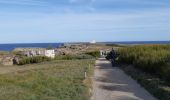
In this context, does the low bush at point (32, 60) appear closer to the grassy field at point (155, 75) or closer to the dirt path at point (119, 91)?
→ the grassy field at point (155, 75)

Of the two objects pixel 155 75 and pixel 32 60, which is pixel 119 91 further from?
pixel 32 60

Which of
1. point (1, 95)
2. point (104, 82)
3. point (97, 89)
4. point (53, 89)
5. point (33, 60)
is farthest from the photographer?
point (33, 60)

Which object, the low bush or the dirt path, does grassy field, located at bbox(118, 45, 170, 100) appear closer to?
the dirt path

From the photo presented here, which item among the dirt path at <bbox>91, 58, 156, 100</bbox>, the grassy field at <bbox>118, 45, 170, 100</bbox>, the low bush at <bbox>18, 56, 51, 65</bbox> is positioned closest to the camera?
the dirt path at <bbox>91, 58, 156, 100</bbox>

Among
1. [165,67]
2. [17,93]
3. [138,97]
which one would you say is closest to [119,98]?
[138,97]

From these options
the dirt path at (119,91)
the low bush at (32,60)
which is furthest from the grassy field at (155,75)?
the low bush at (32,60)

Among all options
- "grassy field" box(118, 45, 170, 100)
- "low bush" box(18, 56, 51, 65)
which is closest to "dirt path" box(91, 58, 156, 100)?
"grassy field" box(118, 45, 170, 100)

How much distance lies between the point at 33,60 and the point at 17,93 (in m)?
46.8

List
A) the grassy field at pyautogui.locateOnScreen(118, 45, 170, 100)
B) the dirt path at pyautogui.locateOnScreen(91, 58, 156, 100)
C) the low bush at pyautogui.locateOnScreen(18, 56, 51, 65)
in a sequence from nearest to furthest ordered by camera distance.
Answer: the dirt path at pyautogui.locateOnScreen(91, 58, 156, 100) < the grassy field at pyautogui.locateOnScreen(118, 45, 170, 100) < the low bush at pyautogui.locateOnScreen(18, 56, 51, 65)

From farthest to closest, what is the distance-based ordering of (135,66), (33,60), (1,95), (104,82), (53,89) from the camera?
(33,60) < (135,66) < (104,82) < (53,89) < (1,95)

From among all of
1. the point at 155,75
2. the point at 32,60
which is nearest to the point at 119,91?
the point at 155,75

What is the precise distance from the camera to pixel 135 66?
38.9m

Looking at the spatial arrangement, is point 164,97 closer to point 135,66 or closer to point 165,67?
point 165,67

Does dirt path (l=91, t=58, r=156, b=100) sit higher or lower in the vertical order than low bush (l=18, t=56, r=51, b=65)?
higher
